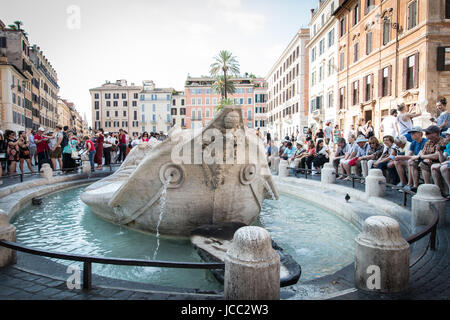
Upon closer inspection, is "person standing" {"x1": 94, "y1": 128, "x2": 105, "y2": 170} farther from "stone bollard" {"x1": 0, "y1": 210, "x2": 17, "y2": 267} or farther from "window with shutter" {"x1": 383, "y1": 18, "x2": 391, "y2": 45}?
"window with shutter" {"x1": 383, "y1": 18, "x2": 391, "y2": 45}

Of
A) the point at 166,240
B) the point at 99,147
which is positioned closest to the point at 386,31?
the point at 99,147

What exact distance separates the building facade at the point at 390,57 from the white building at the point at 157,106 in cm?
5789

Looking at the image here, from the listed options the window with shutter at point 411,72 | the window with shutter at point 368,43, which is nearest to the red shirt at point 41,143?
the window with shutter at point 411,72

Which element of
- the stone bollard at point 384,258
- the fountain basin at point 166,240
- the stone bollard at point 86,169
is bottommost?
the fountain basin at point 166,240

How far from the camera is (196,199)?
193 inches

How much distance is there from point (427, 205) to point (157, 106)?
273 feet

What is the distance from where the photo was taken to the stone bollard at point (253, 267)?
8.01 feet

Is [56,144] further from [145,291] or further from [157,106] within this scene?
[157,106]

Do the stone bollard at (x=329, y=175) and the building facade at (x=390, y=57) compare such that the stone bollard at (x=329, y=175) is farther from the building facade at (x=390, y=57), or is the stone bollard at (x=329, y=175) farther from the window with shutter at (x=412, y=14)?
the window with shutter at (x=412, y=14)

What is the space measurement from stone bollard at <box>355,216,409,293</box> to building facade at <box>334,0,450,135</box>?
34.4 feet

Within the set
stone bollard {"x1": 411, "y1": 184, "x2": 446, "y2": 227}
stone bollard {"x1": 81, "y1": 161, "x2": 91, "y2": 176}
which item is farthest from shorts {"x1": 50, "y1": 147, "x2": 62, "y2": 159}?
stone bollard {"x1": 411, "y1": 184, "x2": 446, "y2": 227}

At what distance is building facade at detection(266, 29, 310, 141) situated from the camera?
4416 centimetres

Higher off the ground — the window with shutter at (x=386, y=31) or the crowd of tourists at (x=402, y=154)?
the window with shutter at (x=386, y=31)

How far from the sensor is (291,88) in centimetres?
4925
